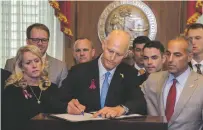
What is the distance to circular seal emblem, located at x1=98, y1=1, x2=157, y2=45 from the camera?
557 centimetres

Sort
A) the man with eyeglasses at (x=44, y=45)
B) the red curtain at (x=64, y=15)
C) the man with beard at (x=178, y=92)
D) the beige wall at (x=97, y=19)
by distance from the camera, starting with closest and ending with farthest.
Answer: the man with beard at (x=178, y=92)
the man with eyeglasses at (x=44, y=45)
the red curtain at (x=64, y=15)
the beige wall at (x=97, y=19)

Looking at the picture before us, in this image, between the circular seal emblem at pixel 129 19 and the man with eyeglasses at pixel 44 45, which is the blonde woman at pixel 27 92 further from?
the circular seal emblem at pixel 129 19

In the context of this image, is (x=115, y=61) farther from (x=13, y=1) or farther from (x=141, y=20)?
(x=13, y=1)

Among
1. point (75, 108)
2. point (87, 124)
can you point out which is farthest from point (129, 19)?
point (87, 124)

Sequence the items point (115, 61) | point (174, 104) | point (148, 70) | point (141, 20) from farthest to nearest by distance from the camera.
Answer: point (141, 20)
point (148, 70)
point (174, 104)
point (115, 61)

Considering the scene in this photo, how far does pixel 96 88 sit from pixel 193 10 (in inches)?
132

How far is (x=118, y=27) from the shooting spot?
5664mm

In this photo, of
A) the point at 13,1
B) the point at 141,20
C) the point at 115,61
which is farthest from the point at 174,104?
the point at 13,1

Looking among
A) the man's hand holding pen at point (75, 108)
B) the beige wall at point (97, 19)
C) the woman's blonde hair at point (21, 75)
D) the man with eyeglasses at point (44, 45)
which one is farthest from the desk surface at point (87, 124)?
the beige wall at point (97, 19)

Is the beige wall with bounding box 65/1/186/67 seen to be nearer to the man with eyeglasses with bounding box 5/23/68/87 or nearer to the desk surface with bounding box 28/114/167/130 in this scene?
the man with eyeglasses with bounding box 5/23/68/87

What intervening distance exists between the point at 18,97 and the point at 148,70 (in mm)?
1391

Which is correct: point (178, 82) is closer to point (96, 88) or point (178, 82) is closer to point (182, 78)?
point (182, 78)

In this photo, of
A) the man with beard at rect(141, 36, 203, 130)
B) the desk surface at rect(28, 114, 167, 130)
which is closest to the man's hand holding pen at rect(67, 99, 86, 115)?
the desk surface at rect(28, 114, 167, 130)

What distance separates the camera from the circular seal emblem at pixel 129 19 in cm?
557
